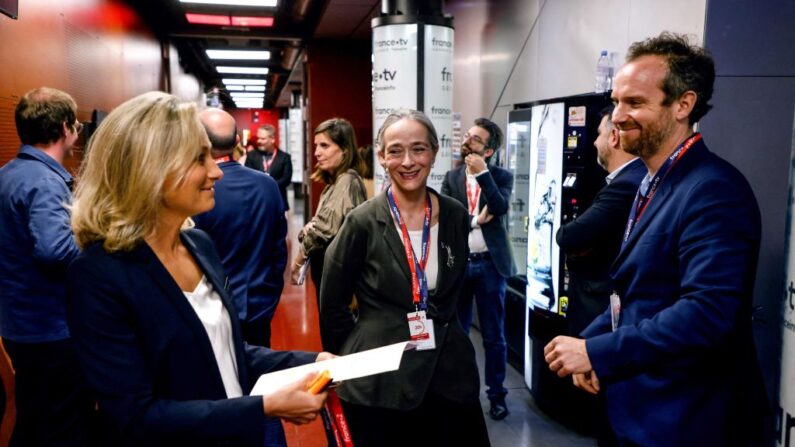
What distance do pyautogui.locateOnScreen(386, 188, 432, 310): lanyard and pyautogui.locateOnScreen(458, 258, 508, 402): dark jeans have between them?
1.71 metres

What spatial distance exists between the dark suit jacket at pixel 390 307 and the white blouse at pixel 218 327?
1.90 ft

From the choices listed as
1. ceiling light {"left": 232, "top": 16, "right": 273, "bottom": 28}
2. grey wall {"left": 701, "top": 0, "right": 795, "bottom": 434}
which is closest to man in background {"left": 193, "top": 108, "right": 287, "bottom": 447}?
grey wall {"left": 701, "top": 0, "right": 795, "bottom": 434}

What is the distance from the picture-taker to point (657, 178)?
62.9 inches

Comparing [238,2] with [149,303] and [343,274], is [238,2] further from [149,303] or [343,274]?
[149,303]

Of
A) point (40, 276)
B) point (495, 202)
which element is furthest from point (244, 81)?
point (40, 276)

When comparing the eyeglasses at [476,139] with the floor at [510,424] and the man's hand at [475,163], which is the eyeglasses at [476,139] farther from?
the floor at [510,424]

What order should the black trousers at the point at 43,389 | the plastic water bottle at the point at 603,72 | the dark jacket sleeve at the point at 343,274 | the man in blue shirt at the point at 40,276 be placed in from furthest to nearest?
1. the plastic water bottle at the point at 603,72
2. the black trousers at the point at 43,389
3. the man in blue shirt at the point at 40,276
4. the dark jacket sleeve at the point at 343,274

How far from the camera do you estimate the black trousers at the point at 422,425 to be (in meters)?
1.87

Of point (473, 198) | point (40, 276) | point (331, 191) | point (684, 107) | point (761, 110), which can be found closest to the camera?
point (684, 107)

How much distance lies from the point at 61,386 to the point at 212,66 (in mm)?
13241

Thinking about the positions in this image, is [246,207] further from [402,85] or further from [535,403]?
[535,403]

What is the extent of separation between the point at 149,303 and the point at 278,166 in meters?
8.24

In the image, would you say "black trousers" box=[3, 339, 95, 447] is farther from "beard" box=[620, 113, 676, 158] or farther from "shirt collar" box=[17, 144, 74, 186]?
"beard" box=[620, 113, 676, 158]

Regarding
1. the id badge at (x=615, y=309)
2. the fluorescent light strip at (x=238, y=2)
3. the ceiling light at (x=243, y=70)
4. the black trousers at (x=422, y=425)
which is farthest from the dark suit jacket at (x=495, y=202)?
the ceiling light at (x=243, y=70)
